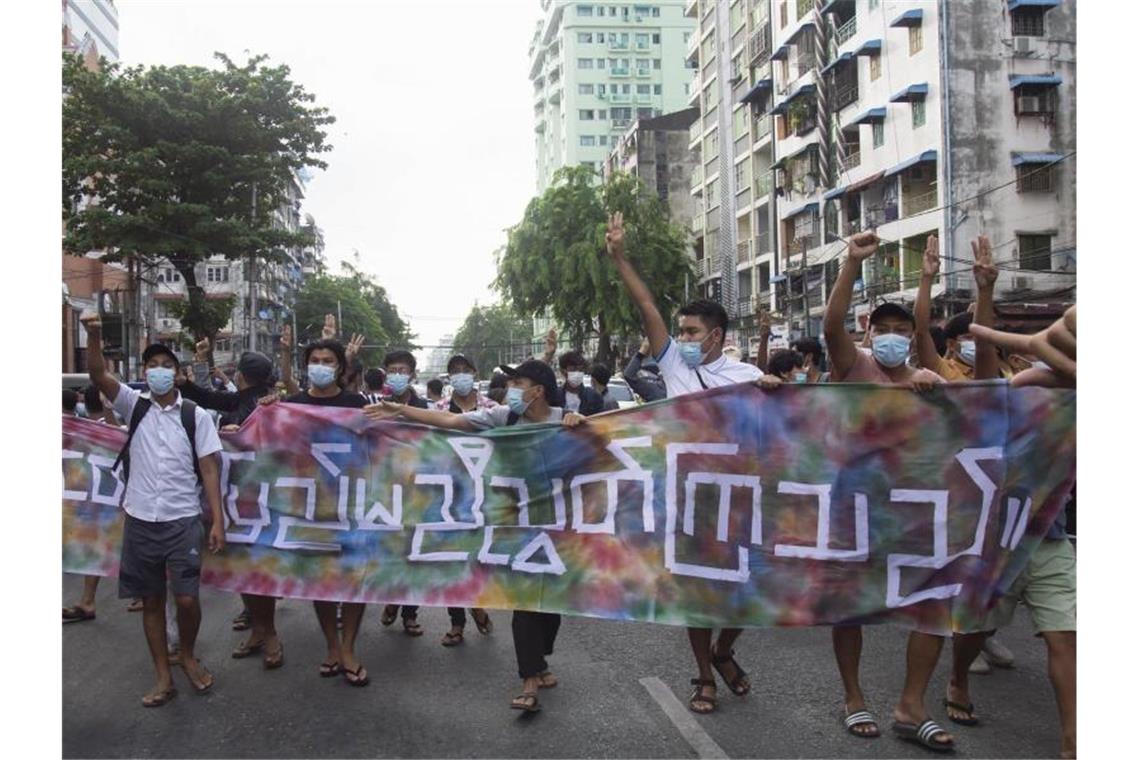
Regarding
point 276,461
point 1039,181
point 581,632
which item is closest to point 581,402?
point 581,632

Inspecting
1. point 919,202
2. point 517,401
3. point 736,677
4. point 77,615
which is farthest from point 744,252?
point 736,677

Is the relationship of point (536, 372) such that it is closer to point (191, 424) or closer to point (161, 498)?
point (191, 424)

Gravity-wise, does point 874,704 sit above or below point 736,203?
below

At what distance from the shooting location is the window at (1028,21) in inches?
1185

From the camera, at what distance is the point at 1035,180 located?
97.3 ft

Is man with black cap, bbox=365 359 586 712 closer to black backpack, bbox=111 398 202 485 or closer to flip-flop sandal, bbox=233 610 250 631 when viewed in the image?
black backpack, bbox=111 398 202 485

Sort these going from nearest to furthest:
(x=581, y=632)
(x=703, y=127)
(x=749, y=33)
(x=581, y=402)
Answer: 1. (x=581, y=632)
2. (x=581, y=402)
3. (x=749, y=33)
4. (x=703, y=127)

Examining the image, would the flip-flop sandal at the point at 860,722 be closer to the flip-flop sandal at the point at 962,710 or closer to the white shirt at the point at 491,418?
the flip-flop sandal at the point at 962,710

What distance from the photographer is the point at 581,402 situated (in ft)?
29.9

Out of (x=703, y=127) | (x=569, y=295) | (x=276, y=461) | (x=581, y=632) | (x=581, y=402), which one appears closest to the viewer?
(x=276, y=461)

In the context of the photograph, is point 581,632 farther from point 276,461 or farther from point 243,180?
point 243,180

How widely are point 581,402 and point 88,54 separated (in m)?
36.2

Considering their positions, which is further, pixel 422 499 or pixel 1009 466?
pixel 422 499

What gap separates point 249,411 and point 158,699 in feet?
8.04
